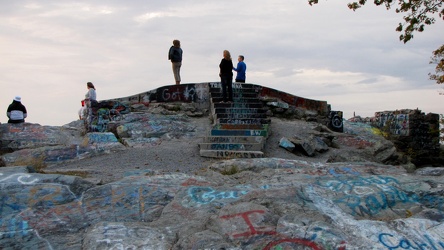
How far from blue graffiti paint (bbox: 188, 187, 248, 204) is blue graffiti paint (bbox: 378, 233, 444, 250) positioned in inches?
70.2

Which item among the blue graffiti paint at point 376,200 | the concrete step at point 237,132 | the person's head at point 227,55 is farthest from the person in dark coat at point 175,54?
the blue graffiti paint at point 376,200

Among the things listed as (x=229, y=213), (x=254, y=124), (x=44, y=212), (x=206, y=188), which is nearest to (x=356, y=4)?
(x=254, y=124)

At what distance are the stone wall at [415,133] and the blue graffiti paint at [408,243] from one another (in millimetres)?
11608

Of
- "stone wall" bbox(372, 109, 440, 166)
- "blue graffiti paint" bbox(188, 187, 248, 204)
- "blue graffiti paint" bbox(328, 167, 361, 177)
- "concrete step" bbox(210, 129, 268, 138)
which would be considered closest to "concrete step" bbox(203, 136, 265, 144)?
"concrete step" bbox(210, 129, 268, 138)

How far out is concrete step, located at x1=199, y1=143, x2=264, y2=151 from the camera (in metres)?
10.6

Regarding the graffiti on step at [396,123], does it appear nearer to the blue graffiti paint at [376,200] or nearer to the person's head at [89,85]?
the person's head at [89,85]

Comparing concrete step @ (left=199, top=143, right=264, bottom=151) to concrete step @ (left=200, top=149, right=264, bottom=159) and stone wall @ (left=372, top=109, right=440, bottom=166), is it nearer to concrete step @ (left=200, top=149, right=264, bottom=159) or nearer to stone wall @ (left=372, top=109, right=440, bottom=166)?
concrete step @ (left=200, top=149, right=264, bottom=159)

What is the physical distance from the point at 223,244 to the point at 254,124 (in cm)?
818

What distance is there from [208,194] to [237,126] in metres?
6.56

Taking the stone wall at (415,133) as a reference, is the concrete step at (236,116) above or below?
above

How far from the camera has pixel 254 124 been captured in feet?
40.1

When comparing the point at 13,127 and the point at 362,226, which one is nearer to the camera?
the point at 362,226

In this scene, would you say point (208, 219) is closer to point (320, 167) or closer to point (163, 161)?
point (320, 167)

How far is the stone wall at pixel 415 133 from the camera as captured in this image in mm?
15672
